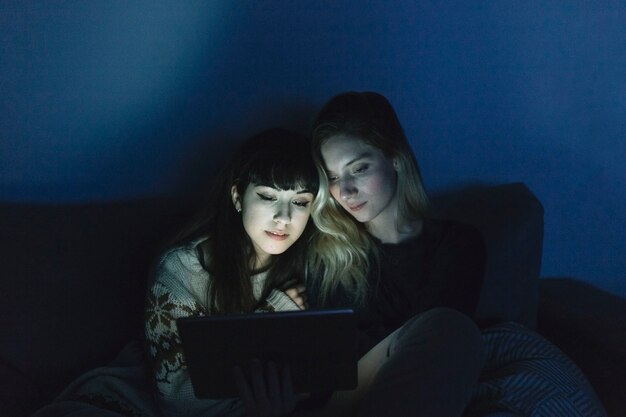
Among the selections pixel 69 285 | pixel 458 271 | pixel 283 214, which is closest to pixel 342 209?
pixel 283 214

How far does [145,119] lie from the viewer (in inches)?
58.7

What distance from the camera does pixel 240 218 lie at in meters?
1.38

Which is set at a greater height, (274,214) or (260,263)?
(274,214)

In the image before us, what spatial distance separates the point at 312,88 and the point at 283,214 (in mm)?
433

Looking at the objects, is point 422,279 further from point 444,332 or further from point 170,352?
point 170,352

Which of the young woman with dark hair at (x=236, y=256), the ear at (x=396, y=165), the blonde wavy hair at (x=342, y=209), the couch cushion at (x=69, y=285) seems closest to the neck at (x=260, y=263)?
the young woman with dark hair at (x=236, y=256)

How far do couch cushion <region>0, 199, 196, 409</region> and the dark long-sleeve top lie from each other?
43 centimetres

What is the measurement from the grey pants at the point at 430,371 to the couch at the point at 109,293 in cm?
45

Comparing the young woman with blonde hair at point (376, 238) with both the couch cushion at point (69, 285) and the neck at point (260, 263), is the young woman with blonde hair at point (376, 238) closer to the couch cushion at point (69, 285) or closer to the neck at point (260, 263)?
the neck at point (260, 263)

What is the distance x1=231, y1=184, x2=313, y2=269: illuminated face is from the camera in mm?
1297

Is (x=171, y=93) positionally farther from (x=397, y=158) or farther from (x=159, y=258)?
(x=397, y=158)

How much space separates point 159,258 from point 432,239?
0.65 m

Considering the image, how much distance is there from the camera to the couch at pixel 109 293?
49.5 inches

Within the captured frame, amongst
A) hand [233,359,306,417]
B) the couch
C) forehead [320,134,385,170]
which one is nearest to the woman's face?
forehead [320,134,385,170]
